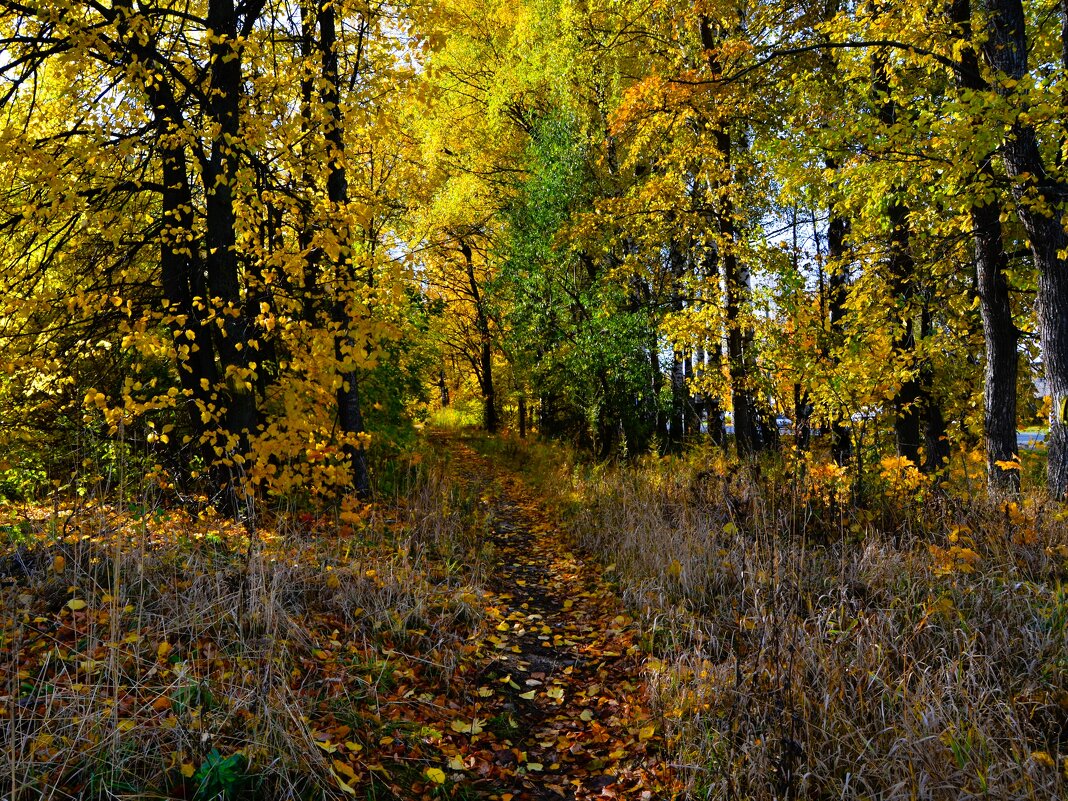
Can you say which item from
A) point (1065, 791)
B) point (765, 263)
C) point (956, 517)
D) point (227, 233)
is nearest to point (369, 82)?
point (227, 233)

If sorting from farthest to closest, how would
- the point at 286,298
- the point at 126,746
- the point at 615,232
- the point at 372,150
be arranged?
the point at 615,232 < the point at 372,150 < the point at 286,298 < the point at 126,746

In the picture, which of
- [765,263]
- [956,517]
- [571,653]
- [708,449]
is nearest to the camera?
[571,653]

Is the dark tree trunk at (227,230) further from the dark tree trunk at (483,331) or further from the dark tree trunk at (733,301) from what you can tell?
the dark tree trunk at (483,331)

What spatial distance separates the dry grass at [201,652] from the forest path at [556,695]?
1.17 ft

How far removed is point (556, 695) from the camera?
418 cm

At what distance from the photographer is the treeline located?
585 cm

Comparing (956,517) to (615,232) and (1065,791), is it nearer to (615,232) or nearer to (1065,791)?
(1065,791)

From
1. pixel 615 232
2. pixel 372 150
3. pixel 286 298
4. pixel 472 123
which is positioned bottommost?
pixel 286 298

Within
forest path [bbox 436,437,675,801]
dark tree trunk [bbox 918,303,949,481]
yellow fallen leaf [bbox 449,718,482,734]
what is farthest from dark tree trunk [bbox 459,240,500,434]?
yellow fallen leaf [bbox 449,718,482,734]

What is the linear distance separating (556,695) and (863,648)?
1917 mm

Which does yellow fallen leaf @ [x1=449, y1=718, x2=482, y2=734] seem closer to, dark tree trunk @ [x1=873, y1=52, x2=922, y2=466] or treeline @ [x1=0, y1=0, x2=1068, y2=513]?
treeline @ [x1=0, y1=0, x2=1068, y2=513]

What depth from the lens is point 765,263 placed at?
375 inches

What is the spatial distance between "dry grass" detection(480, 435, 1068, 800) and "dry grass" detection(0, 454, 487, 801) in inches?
63.4

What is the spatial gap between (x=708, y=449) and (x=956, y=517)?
19.3ft
